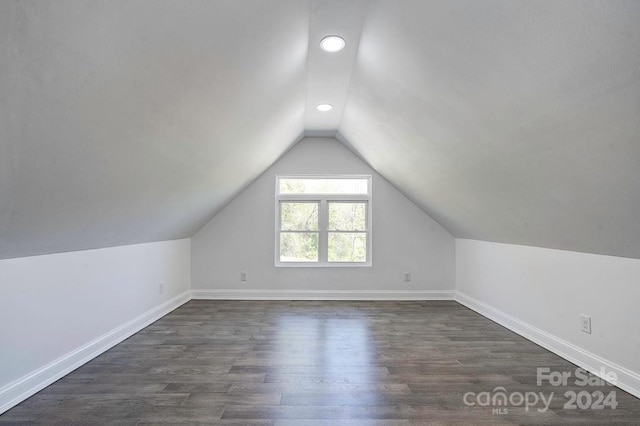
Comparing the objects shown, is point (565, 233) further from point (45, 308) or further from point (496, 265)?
point (45, 308)

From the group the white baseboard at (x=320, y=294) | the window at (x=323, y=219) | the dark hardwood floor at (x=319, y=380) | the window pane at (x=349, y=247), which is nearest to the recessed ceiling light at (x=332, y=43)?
the dark hardwood floor at (x=319, y=380)

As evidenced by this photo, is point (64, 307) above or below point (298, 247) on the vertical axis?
below

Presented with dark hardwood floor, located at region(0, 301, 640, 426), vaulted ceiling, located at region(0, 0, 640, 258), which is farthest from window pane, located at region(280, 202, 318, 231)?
vaulted ceiling, located at region(0, 0, 640, 258)

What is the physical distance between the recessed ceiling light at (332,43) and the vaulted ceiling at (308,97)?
0.21 ft

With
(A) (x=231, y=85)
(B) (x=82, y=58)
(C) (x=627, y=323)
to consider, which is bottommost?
(C) (x=627, y=323)

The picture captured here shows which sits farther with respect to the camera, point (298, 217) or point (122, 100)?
point (298, 217)

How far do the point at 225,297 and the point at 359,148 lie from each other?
2864 millimetres

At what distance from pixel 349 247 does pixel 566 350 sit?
280 cm

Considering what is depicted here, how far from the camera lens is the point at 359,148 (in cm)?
445

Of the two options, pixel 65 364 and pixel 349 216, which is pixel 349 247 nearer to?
pixel 349 216

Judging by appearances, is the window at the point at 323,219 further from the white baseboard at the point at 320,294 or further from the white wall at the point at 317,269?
the white baseboard at the point at 320,294

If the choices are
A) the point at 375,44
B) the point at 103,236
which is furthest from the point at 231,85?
the point at 103,236

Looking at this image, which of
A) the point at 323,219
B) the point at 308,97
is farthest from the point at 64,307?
the point at 323,219

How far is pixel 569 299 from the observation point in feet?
9.15
